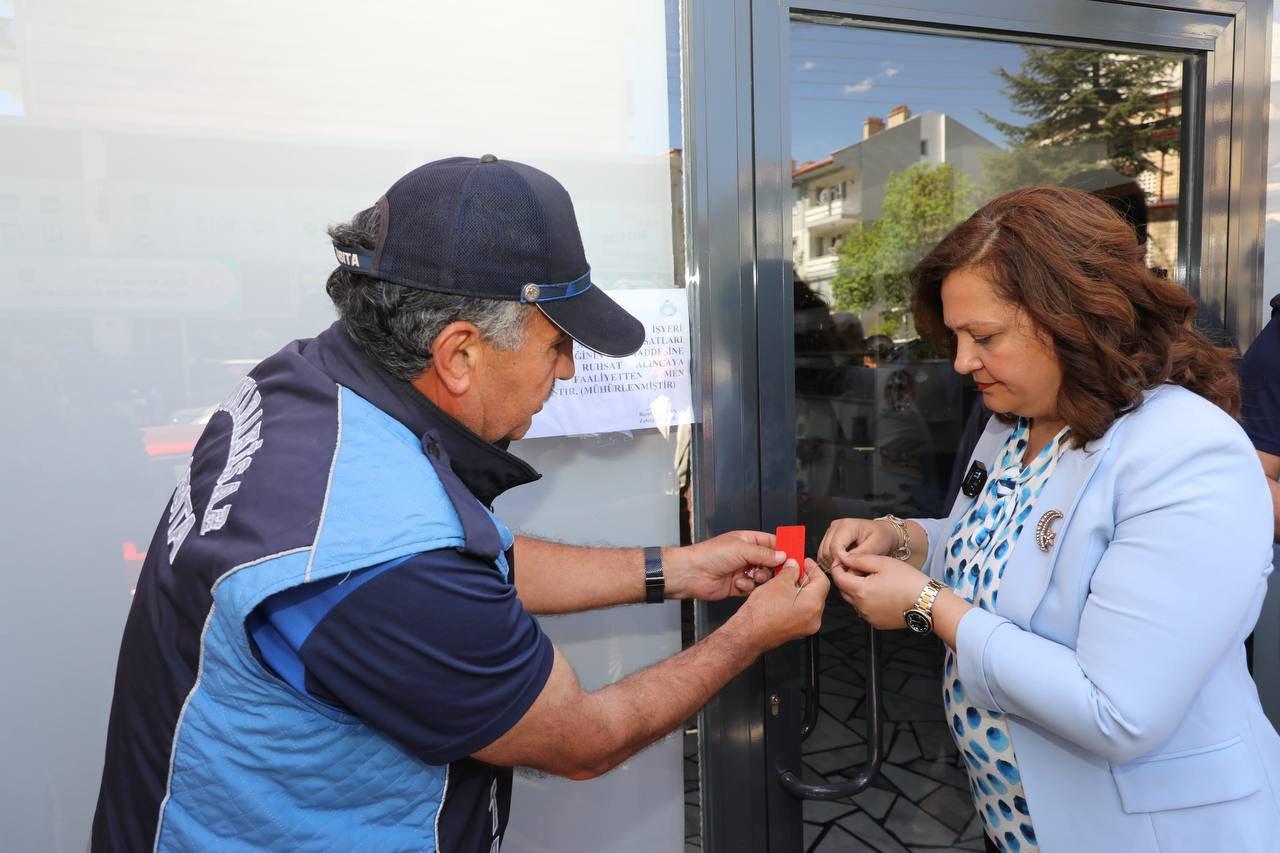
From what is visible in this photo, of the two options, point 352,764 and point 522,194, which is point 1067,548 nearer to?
point 522,194

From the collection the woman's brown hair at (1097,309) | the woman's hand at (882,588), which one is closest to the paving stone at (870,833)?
the woman's hand at (882,588)

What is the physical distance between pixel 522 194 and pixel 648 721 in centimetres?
81

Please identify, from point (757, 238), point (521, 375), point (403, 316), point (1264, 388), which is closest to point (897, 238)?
point (1264, 388)

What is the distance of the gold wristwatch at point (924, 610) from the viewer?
1.34 meters

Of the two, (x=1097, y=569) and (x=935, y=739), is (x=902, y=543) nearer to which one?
(x=1097, y=569)

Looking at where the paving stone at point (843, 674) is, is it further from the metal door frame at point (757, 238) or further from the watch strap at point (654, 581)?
the watch strap at point (654, 581)

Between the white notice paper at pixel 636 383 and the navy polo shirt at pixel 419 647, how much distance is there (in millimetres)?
718

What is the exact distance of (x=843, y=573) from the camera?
4.87 ft

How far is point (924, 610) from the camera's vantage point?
1.34 meters

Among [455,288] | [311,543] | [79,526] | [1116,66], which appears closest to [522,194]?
Result: [455,288]

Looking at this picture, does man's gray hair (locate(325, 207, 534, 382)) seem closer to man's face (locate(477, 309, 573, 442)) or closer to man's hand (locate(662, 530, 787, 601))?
man's face (locate(477, 309, 573, 442))

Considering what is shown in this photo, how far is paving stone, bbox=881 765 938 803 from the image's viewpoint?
2428mm

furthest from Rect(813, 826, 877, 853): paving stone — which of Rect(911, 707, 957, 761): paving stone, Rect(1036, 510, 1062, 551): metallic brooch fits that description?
Rect(1036, 510, 1062, 551): metallic brooch

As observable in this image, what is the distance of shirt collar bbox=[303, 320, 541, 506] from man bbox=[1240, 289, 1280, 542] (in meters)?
1.86
